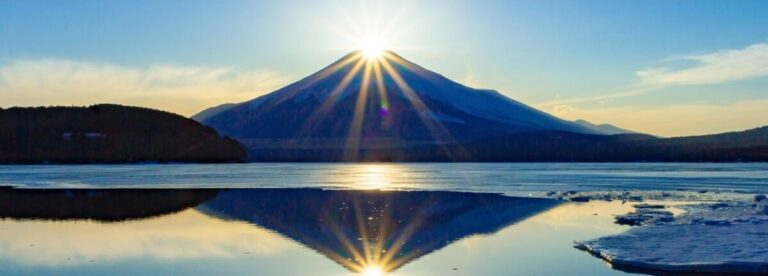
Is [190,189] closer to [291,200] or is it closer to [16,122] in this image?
[291,200]

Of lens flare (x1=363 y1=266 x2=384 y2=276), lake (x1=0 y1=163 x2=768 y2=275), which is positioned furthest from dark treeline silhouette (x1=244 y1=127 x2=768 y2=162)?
lens flare (x1=363 y1=266 x2=384 y2=276)

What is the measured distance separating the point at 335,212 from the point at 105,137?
127844 millimetres

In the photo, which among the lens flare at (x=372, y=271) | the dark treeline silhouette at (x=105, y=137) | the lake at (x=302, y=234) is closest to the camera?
the lens flare at (x=372, y=271)

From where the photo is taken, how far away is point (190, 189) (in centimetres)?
4625

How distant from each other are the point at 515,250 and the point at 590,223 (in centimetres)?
673

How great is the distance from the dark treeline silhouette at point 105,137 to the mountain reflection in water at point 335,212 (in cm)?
9972

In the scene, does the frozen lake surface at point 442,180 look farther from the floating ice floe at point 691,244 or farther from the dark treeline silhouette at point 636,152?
the dark treeline silhouette at point 636,152

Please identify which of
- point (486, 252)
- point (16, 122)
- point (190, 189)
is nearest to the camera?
point (486, 252)

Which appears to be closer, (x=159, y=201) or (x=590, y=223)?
(x=590, y=223)

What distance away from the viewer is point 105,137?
14712 centimetres

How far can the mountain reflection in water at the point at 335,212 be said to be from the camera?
20.4 metres

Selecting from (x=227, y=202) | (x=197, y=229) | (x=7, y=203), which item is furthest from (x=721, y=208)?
(x=7, y=203)

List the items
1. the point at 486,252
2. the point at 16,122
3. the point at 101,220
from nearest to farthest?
the point at 486,252, the point at 101,220, the point at 16,122

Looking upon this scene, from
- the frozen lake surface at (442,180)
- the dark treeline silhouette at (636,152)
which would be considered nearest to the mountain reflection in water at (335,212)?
the frozen lake surface at (442,180)
